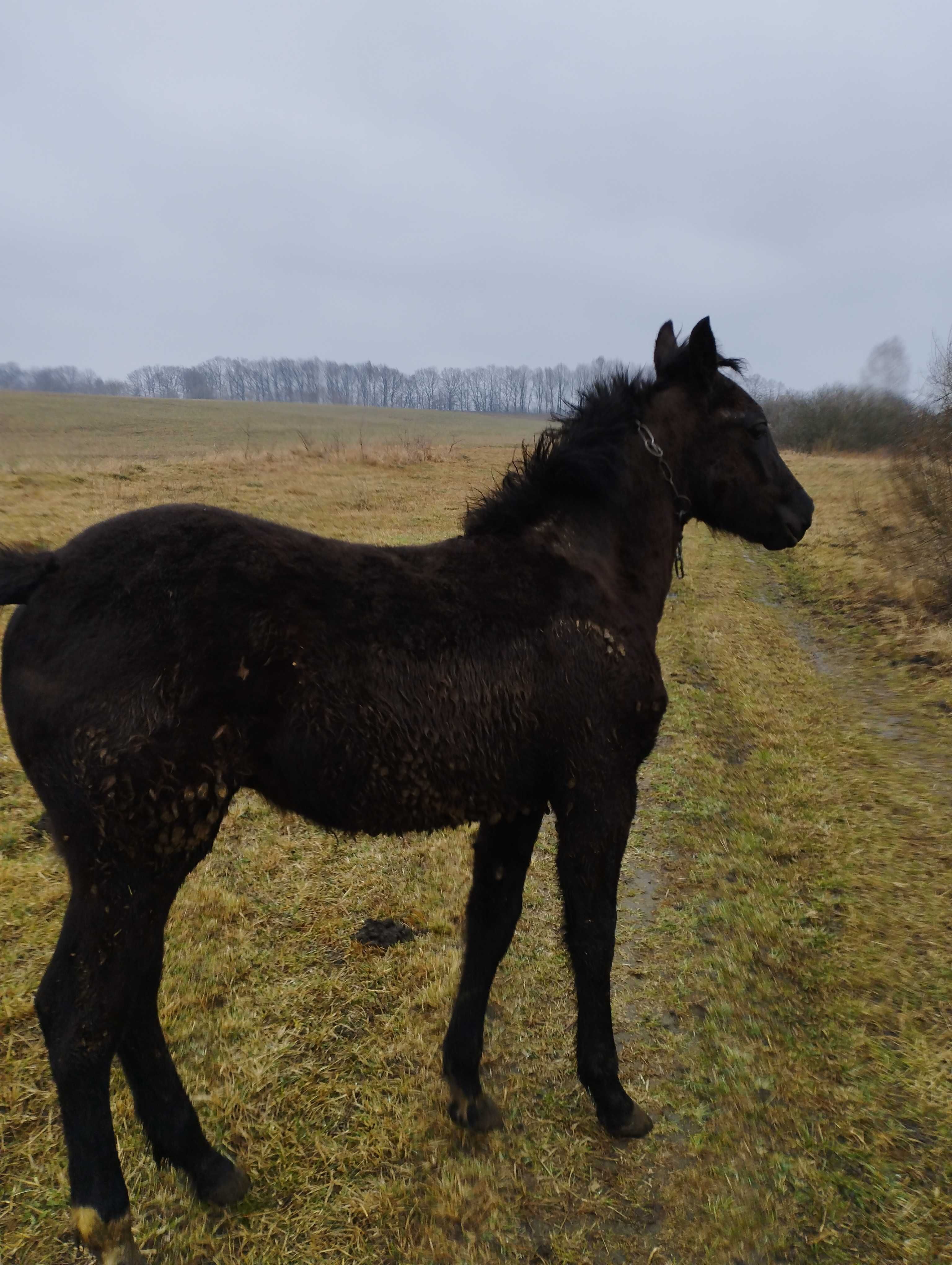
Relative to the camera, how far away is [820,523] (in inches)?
705

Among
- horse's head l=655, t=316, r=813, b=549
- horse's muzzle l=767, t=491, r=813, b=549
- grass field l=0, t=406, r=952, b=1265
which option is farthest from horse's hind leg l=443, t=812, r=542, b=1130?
horse's muzzle l=767, t=491, r=813, b=549

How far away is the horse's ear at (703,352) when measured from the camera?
3.05 m

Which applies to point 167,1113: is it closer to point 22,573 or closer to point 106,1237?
point 106,1237

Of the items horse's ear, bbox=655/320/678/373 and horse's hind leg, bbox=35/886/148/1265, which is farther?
horse's ear, bbox=655/320/678/373

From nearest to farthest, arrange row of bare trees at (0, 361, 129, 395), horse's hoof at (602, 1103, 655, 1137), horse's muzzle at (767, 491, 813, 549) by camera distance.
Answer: horse's hoof at (602, 1103, 655, 1137) < horse's muzzle at (767, 491, 813, 549) < row of bare trees at (0, 361, 129, 395)

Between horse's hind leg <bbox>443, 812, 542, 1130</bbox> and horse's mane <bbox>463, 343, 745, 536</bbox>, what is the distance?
1252 millimetres

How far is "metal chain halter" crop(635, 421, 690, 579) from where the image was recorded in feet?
10.2

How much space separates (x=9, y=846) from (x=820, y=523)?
18322 millimetres

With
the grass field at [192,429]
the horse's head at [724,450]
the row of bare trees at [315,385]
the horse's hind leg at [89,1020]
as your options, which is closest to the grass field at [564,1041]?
the horse's hind leg at [89,1020]

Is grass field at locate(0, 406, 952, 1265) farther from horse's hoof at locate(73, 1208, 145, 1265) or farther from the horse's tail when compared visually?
the horse's tail

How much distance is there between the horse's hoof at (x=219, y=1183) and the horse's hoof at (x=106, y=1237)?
0.26 metres

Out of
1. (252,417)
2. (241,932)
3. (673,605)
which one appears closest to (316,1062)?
(241,932)

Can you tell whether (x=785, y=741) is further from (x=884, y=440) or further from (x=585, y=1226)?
(x=884, y=440)

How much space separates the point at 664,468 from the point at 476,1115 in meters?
2.85
